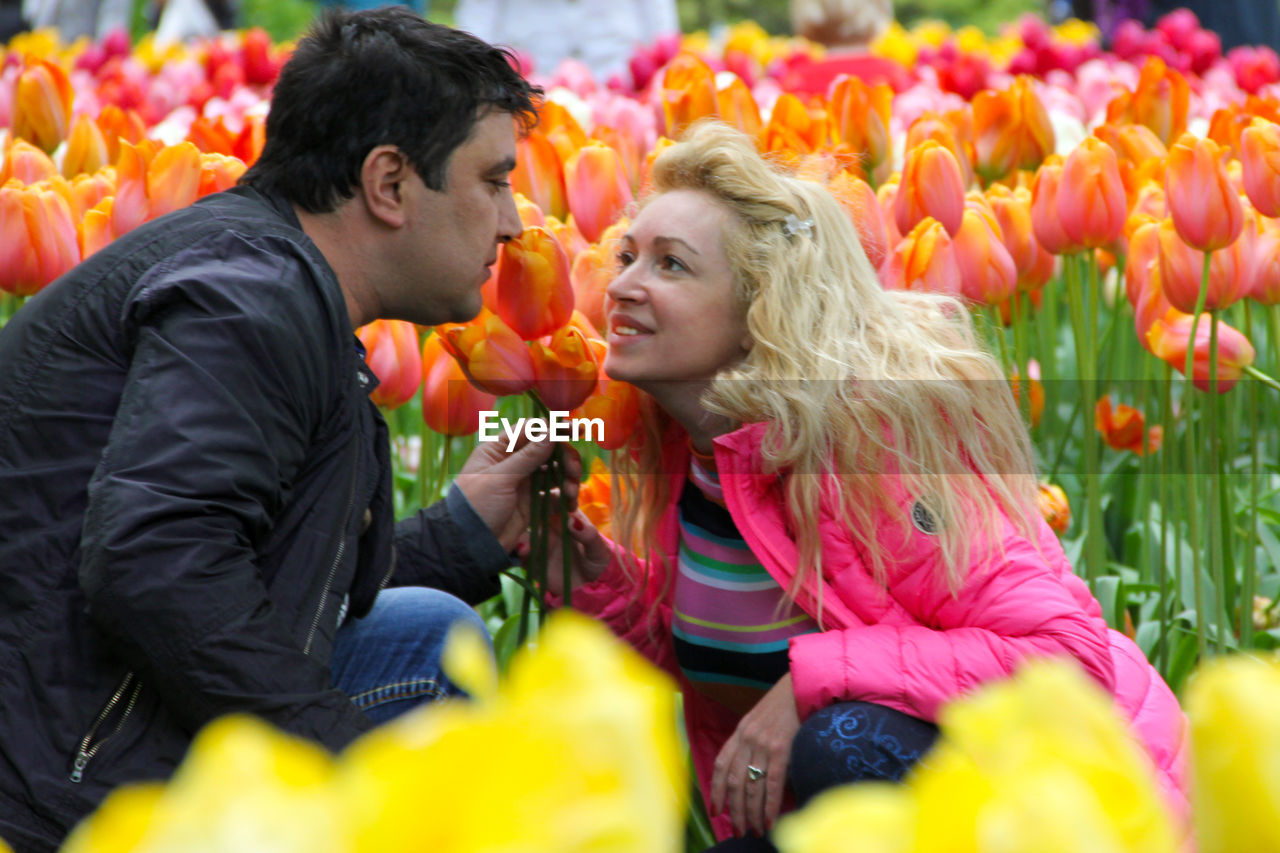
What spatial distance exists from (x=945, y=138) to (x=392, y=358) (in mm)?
1447

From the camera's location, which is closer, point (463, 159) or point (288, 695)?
point (288, 695)

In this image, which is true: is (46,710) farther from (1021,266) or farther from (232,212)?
(1021,266)

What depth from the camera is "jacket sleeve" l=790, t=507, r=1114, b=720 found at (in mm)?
1892

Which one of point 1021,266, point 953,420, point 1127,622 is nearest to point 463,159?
point 953,420

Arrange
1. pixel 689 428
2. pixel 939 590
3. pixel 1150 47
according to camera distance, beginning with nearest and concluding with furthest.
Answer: pixel 939 590 → pixel 689 428 → pixel 1150 47

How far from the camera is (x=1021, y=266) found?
2922 mm

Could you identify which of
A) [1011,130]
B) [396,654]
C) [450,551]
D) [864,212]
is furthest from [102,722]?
[1011,130]

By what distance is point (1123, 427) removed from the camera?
295cm

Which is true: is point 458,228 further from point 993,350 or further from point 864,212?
point 993,350

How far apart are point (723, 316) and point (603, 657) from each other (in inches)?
69.9

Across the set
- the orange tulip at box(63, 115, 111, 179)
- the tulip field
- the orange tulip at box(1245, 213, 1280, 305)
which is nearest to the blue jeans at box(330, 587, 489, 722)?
the tulip field

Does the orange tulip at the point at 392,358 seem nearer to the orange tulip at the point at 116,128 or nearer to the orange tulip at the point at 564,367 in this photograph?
the orange tulip at the point at 564,367

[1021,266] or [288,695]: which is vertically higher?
[1021,266]

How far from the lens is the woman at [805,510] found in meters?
1.92
